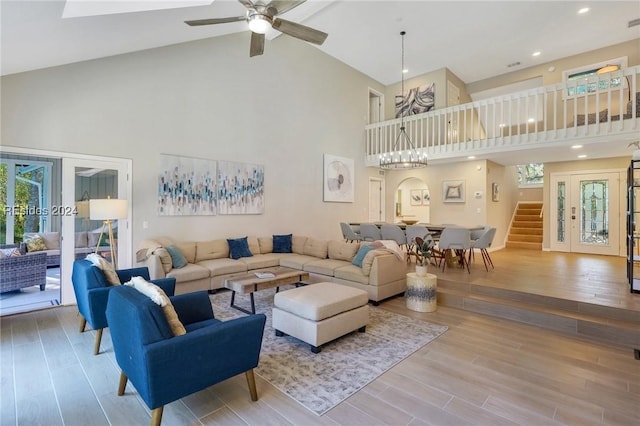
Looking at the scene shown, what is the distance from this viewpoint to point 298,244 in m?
6.59

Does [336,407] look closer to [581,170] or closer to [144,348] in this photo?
[144,348]

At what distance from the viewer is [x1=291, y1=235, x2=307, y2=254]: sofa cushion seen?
6.51 metres

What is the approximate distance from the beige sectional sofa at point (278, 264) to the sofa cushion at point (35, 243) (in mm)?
1362

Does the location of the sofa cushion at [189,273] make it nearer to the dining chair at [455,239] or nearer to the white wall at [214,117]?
the white wall at [214,117]

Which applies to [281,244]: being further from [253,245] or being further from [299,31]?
[299,31]

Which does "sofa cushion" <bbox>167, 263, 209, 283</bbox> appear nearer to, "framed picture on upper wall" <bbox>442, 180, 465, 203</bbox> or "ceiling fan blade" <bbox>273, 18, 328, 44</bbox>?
"ceiling fan blade" <bbox>273, 18, 328, 44</bbox>

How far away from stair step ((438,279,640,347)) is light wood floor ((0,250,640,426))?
204 millimetres

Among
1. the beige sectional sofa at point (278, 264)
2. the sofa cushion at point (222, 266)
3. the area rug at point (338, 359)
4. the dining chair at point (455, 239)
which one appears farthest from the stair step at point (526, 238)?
the sofa cushion at point (222, 266)

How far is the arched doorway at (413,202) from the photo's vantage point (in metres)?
12.0

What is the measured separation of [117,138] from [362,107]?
6555mm

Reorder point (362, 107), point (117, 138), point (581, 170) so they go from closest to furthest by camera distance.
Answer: point (117, 138) < point (581, 170) < point (362, 107)

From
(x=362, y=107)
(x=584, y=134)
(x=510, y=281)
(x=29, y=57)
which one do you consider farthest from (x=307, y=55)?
(x=510, y=281)

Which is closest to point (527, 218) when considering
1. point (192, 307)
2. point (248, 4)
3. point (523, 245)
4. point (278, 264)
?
point (523, 245)

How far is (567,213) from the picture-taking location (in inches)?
331
